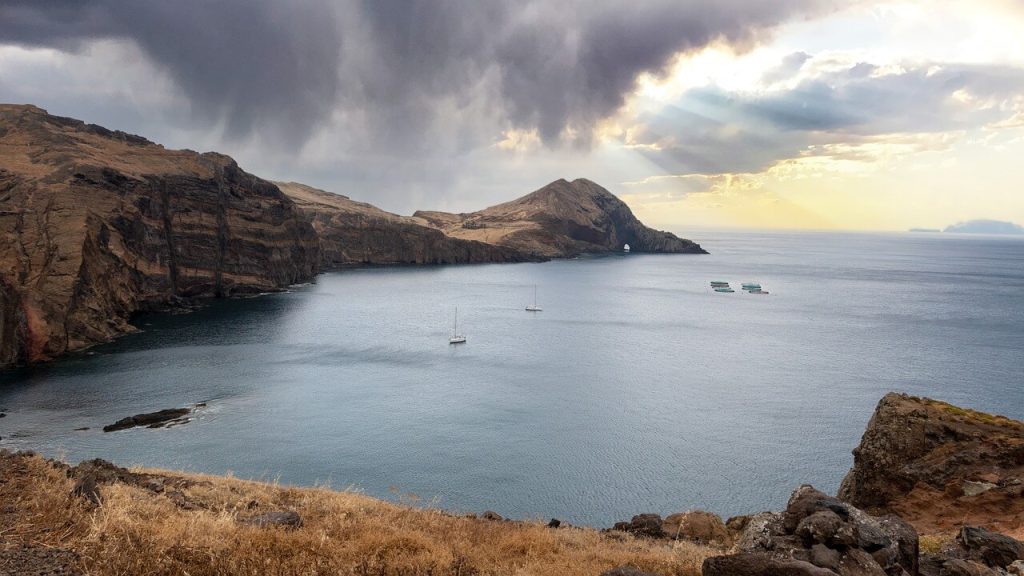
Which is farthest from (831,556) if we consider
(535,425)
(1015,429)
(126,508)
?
(535,425)

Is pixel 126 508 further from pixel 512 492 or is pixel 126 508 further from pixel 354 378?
pixel 354 378

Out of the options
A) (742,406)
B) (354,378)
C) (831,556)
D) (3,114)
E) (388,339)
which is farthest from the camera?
(3,114)

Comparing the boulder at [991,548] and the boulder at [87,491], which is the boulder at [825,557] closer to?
the boulder at [991,548]

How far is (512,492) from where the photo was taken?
43.9 metres

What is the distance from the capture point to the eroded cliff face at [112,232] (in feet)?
271

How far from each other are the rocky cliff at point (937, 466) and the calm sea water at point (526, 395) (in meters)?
17.6

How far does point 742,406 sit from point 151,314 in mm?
103182

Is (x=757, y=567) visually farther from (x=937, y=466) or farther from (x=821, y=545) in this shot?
(x=937, y=466)

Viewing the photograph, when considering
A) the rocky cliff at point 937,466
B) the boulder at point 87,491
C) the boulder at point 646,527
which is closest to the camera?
the boulder at point 87,491

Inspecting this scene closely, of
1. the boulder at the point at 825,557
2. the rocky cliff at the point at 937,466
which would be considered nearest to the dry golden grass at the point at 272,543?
the boulder at the point at 825,557

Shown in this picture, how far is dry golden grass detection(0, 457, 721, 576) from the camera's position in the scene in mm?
10352

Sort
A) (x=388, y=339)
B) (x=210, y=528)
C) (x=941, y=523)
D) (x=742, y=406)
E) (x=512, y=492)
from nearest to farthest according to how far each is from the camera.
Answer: (x=210, y=528), (x=941, y=523), (x=512, y=492), (x=742, y=406), (x=388, y=339)

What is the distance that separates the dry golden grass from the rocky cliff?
10.4m

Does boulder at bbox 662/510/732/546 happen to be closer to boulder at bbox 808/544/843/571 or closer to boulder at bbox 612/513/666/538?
boulder at bbox 612/513/666/538
